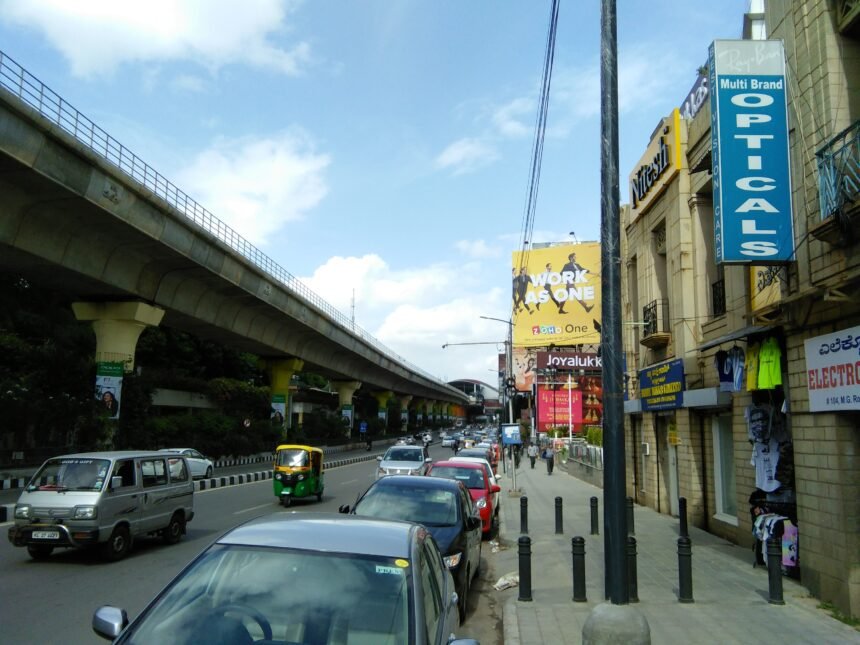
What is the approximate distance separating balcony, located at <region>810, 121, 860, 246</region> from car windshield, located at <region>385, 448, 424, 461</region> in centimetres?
1711

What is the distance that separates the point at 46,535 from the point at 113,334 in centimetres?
1784

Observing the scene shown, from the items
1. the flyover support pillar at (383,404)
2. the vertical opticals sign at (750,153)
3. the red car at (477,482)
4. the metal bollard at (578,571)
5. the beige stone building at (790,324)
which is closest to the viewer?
the beige stone building at (790,324)

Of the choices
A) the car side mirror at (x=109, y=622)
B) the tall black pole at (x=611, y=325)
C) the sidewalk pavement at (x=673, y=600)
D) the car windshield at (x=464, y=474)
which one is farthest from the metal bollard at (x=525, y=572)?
the car side mirror at (x=109, y=622)

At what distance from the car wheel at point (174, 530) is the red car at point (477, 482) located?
5.61 m

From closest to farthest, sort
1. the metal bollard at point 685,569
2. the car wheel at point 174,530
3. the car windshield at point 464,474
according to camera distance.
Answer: the metal bollard at point 685,569 → the car wheel at point 174,530 → the car windshield at point 464,474

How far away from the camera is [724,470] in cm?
1451

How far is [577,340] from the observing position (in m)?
39.1

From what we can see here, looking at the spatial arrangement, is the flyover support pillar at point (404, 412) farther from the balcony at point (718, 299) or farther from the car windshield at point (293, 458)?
the balcony at point (718, 299)

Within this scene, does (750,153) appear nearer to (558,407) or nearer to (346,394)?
(558,407)

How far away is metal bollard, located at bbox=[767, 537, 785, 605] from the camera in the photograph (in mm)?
8609

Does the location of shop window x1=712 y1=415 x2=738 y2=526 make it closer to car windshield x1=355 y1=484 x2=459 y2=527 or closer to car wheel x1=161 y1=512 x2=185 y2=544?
car windshield x1=355 y1=484 x2=459 y2=527

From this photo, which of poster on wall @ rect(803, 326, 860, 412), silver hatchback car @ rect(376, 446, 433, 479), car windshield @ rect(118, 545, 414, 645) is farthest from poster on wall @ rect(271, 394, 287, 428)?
car windshield @ rect(118, 545, 414, 645)

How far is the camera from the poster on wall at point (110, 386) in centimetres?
2603

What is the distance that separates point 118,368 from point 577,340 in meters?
23.7
